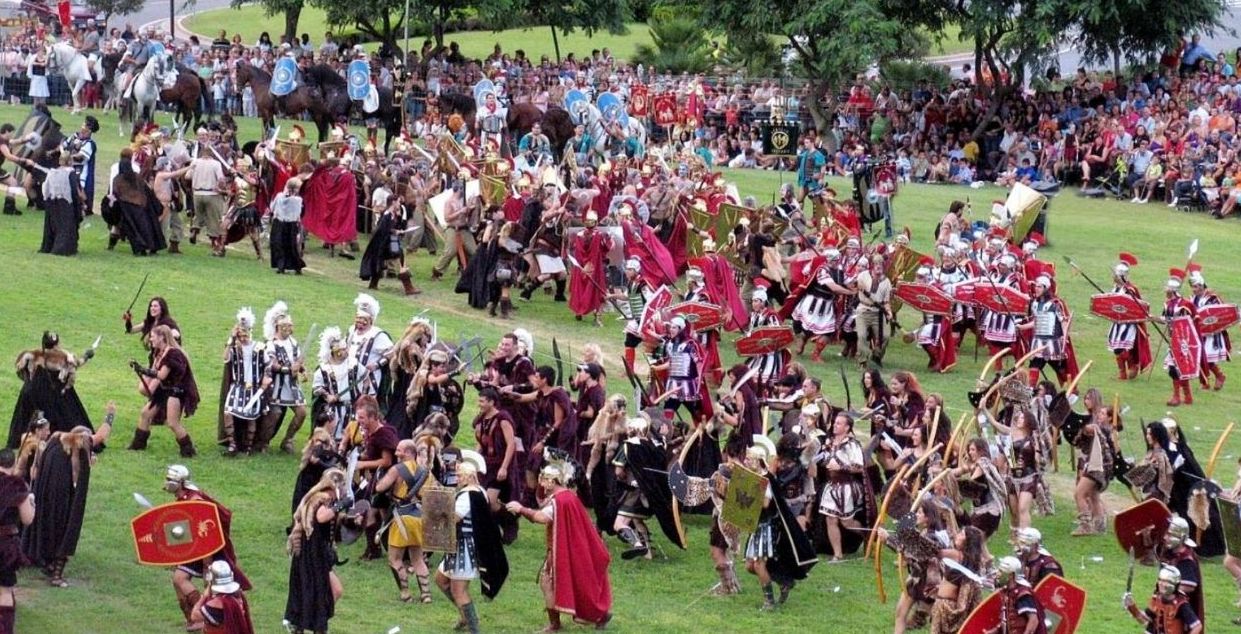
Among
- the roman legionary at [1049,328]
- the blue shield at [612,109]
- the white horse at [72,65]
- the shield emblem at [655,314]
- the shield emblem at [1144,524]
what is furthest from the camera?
the white horse at [72,65]

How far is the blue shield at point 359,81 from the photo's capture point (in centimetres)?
3675

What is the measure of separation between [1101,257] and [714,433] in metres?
16.4

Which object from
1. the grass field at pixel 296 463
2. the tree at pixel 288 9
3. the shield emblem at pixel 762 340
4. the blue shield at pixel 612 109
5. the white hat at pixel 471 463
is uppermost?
the tree at pixel 288 9

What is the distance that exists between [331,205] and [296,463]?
31.1 ft

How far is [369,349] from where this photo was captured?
19547 millimetres

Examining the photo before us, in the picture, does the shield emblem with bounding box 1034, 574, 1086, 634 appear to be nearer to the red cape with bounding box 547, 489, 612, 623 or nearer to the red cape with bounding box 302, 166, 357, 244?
the red cape with bounding box 547, 489, 612, 623

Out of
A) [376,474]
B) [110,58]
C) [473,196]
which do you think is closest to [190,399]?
[376,474]

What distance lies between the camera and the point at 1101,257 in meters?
33.3

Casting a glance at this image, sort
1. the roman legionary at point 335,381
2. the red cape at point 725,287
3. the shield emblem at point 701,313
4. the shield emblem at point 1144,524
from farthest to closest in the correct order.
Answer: the red cape at point 725,287
the shield emblem at point 701,313
the roman legionary at point 335,381
the shield emblem at point 1144,524

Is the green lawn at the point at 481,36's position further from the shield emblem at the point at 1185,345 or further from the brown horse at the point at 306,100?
the shield emblem at the point at 1185,345

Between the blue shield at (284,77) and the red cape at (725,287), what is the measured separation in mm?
13166

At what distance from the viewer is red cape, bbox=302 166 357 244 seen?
1125 inches

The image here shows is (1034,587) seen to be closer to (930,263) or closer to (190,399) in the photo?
(190,399)

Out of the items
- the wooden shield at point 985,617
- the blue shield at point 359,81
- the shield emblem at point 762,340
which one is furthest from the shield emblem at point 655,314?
the blue shield at point 359,81
